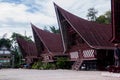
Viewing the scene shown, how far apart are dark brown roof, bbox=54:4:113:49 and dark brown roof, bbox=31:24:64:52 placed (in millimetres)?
8234

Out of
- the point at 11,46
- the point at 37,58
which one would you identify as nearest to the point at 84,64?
the point at 37,58

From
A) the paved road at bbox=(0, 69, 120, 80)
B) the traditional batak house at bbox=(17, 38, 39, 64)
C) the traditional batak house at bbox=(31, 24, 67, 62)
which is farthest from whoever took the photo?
the traditional batak house at bbox=(17, 38, 39, 64)

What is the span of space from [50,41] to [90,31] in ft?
39.2

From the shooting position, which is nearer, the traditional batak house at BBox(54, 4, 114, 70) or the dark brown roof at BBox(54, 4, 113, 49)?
the dark brown roof at BBox(54, 4, 113, 49)

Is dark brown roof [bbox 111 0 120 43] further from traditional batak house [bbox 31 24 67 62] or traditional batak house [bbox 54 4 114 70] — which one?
traditional batak house [bbox 31 24 67 62]

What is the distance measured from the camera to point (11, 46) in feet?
217

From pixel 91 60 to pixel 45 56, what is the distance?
41.6 feet

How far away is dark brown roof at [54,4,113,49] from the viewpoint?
2795 centimetres

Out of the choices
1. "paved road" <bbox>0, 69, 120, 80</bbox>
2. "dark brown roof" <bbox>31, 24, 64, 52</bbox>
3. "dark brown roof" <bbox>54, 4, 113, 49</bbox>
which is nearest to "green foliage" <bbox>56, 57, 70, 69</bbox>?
"dark brown roof" <bbox>54, 4, 113, 49</bbox>

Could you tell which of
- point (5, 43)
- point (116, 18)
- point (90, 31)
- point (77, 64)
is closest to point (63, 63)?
point (77, 64)

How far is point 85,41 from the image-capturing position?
91.5 ft

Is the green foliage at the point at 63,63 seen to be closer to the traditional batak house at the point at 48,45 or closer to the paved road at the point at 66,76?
the traditional batak house at the point at 48,45

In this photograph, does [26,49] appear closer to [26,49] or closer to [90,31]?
[26,49]

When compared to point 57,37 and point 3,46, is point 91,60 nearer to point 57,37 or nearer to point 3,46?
point 57,37
